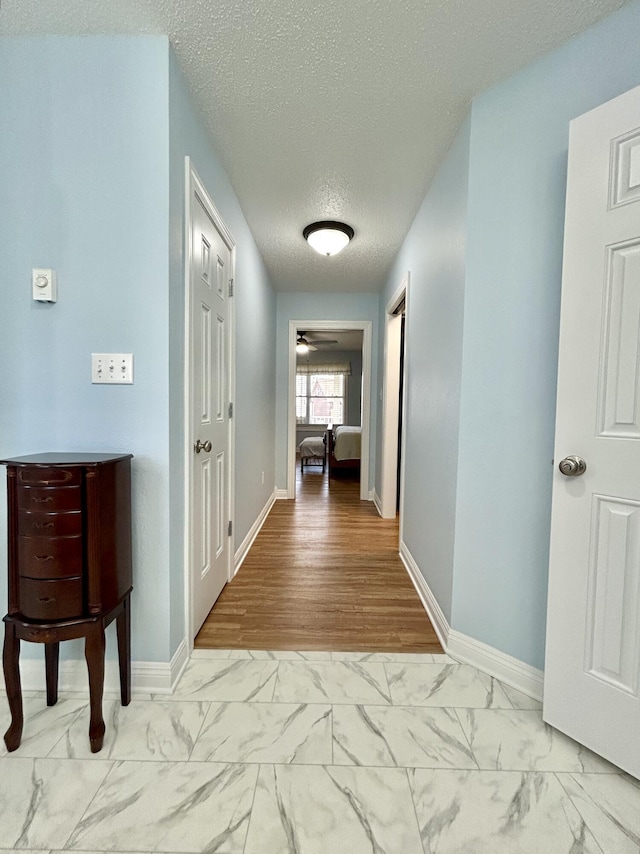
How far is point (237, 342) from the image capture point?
2488 millimetres

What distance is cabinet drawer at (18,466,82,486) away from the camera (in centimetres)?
112

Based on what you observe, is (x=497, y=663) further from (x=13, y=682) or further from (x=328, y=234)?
(x=328, y=234)

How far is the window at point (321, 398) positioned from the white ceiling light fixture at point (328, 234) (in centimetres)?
564

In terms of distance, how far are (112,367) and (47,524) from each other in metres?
0.57

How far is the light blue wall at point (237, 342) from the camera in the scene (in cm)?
144

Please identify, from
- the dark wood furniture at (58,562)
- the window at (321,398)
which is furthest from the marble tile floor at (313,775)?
the window at (321,398)

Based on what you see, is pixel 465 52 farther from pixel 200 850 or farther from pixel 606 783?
pixel 200 850

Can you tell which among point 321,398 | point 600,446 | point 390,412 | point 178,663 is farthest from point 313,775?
point 321,398

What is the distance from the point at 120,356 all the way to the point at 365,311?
3.39 m

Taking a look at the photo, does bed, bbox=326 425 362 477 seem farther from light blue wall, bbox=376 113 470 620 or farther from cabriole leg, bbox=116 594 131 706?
cabriole leg, bbox=116 594 131 706

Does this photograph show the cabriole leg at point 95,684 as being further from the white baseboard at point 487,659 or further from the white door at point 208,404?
the white baseboard at point 487,659

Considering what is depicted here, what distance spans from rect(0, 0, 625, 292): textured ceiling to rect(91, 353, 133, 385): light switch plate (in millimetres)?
1122

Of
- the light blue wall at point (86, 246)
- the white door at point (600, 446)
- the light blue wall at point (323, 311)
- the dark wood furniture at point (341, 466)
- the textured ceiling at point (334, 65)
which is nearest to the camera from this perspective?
the white door at point (600, 446)

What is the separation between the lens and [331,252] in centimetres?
276
